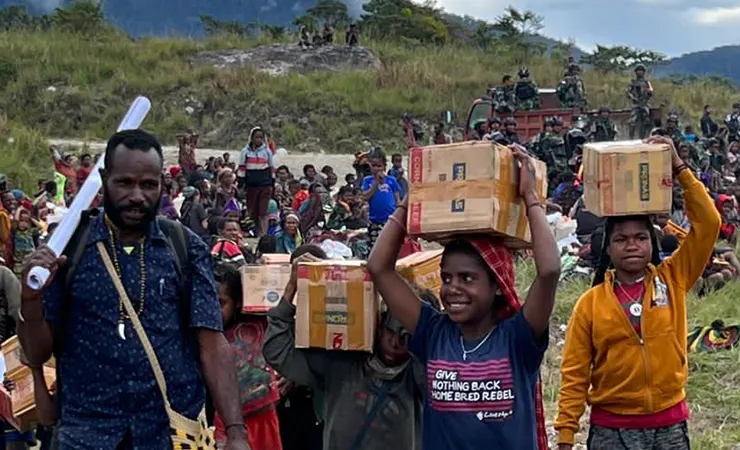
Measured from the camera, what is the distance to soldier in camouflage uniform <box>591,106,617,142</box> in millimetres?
19594

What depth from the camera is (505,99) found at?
20.9 m

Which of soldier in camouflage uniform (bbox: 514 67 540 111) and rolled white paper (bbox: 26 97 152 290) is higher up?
soldier in camouflage uniform (bbox: 514 67 540 111)

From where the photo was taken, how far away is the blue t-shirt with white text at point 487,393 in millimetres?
3275

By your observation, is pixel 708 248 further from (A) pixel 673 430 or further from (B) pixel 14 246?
(B) pixel 14 246

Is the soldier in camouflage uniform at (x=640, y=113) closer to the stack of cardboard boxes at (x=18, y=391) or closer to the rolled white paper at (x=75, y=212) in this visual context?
the stack of cardboard boxes at (x=18, y=391)

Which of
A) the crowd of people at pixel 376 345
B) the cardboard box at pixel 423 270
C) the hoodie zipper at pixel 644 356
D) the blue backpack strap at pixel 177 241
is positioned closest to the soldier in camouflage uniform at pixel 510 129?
the crowd of people at pixel 376 345

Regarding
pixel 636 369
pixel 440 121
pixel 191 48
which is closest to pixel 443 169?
pixel 636 369

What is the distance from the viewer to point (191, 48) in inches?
1337

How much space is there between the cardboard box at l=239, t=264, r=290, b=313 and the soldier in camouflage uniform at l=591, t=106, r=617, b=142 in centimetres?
1575

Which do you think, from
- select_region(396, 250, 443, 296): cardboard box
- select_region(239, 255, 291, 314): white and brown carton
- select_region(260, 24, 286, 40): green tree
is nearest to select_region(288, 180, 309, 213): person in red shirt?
select_region(239, 255, 291, 314): white and brown carton

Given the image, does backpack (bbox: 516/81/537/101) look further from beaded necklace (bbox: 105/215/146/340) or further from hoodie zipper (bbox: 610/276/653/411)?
beaded necklace (bbox: 105/215/146/340)

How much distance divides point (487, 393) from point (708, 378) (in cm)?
464

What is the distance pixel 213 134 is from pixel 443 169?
2512 centimetres

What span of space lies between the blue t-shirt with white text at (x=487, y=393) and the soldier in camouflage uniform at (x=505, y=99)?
17.6 meters
